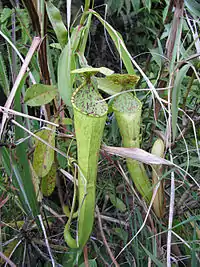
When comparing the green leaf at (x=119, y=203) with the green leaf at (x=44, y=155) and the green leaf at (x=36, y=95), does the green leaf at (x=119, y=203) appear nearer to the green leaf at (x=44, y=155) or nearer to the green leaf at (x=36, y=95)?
the green leaf at (x=44, y=155)

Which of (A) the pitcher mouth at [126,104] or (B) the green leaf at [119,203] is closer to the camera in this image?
(A) the pitcher mouth at [126,104]

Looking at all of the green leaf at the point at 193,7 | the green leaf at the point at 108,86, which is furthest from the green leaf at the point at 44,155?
the green leaf at the point at 193,7

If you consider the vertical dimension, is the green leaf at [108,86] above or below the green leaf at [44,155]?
above

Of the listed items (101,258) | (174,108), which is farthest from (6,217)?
(174,108)

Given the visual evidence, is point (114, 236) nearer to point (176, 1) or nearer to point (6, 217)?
point (6, 217)

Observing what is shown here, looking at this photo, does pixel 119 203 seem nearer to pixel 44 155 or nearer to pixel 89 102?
pixel 44 155

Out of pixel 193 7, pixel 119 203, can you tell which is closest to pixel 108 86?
pixel 193 7

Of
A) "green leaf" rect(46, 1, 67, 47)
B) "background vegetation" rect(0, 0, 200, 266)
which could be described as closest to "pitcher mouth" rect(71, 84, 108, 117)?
"background vegetation" rect(0, 0, 200, 266)
